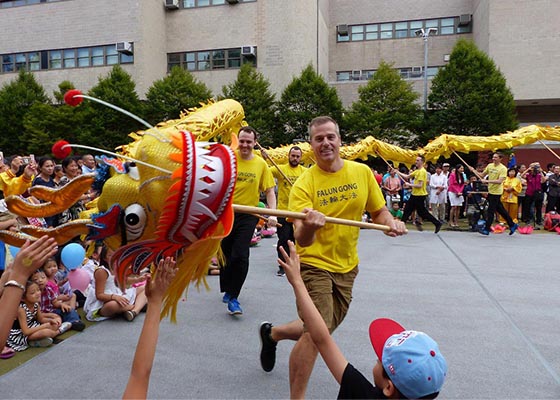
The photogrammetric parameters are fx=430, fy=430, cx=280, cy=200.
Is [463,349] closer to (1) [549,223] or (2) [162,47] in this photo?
(1) [549,223]

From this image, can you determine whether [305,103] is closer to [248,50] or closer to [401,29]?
[248,50]

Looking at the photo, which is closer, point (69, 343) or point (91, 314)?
point (69, 343)

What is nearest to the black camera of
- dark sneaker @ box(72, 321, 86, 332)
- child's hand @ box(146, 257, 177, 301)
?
dark sneaker @ box(72, 321, 86, 332)

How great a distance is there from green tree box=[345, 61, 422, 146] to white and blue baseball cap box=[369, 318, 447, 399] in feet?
66.4

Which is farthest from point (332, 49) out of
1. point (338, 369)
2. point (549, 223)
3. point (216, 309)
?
point (338, 369)

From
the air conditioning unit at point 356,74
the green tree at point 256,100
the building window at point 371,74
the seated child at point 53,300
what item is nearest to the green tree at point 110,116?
the green tree at point 256,100

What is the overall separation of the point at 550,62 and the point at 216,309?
24.4 meters

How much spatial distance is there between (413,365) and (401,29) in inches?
1123

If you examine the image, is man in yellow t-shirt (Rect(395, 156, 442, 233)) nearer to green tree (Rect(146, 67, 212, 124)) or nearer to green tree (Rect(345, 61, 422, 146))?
green tree (Rect(345, 61, 422, 146))

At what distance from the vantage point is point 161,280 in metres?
1.69

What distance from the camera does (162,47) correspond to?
997 inches

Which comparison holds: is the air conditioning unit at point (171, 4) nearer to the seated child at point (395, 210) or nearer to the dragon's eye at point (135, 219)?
the seated child at point (395, 210)

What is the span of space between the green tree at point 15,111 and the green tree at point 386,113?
16235 mm

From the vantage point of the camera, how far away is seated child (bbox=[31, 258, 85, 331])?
154 inches
